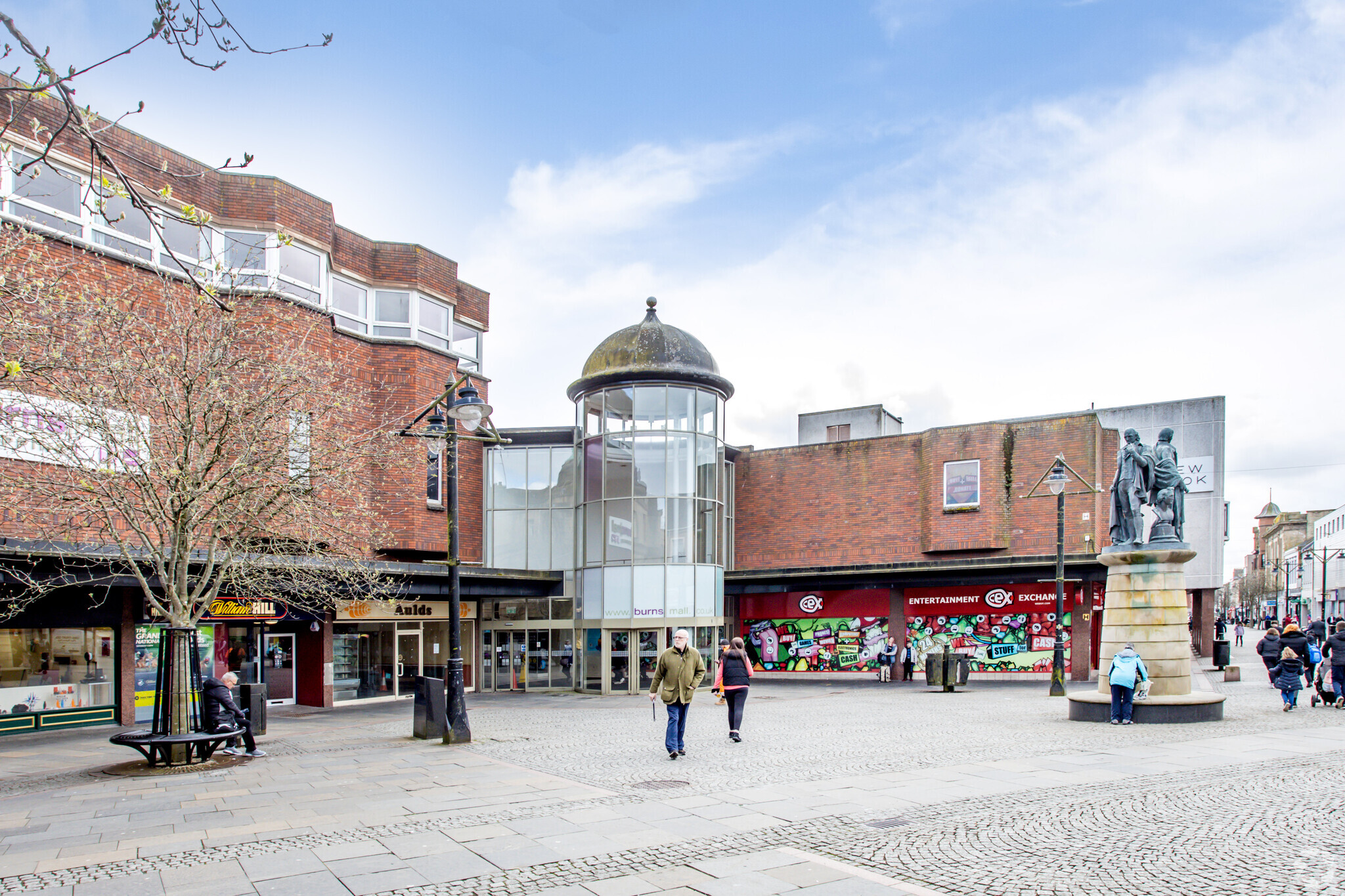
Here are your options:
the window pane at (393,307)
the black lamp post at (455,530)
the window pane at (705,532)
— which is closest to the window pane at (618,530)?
the window pane at (705,532)

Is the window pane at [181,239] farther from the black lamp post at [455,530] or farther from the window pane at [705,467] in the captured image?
the window pane at [705,467]

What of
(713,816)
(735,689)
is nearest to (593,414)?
(735,689)

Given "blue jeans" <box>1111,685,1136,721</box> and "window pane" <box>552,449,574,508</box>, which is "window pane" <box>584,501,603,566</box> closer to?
"window pane" <box>552,449,574,508</box>

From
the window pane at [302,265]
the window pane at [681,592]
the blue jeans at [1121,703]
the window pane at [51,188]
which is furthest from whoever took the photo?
the window pane at [681,592]

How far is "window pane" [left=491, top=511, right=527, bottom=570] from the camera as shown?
28.3 m

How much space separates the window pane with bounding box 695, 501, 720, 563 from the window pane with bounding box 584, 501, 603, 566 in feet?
8.82

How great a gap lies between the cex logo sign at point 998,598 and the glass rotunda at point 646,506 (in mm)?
9006

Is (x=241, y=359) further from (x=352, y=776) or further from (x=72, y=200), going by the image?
(x=72, y=200)

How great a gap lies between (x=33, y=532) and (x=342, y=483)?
22.0ft

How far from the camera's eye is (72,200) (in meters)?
18.3

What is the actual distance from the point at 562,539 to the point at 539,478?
6.56ft

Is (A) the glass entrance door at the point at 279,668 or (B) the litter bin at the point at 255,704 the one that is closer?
(B) the litter bin at the point at 255,704

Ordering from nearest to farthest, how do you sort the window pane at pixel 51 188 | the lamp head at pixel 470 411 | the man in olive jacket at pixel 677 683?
the man in olive jacket at pixel 677 683, the lamp head at pixel 470 411, the window pane at pixel 51 188

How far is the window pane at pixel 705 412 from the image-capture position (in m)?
27.1
